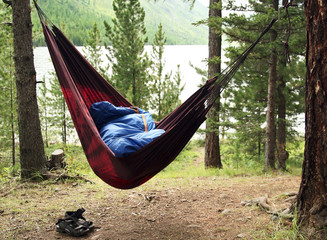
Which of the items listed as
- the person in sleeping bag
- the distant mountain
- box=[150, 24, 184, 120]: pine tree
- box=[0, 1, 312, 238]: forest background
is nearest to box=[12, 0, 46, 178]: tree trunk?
box=[0, 1, 312, 238]: forest background

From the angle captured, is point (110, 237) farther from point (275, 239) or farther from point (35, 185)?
point (35, 185)

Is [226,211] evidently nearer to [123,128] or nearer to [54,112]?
[123,128]

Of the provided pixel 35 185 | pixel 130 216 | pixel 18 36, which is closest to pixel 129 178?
pixel 130 216

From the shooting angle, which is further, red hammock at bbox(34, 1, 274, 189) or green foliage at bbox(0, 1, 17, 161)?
green foliage at bbox(0, 1, 17, 161)

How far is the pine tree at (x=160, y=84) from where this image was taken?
8797mm

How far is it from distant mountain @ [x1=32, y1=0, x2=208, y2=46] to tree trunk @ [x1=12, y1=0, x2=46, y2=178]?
74.1ft

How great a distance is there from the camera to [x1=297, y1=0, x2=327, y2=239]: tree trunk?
138 centimetres

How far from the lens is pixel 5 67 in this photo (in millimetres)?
6477

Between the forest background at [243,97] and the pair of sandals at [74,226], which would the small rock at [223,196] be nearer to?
the pair of sandals at [74,226]

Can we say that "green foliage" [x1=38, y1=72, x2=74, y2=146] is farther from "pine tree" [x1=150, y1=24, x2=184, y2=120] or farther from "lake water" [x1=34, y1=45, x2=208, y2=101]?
"pine tree" [x1=150, y1=24, x2=184, y2=120]

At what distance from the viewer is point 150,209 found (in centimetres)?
222

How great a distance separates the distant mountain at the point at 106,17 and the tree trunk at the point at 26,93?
22571mm

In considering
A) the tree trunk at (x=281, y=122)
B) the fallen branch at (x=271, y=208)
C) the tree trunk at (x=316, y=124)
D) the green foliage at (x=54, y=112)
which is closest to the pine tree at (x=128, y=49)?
the green foliage at (x=54, y=112)

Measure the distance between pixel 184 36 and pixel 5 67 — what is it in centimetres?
3541
